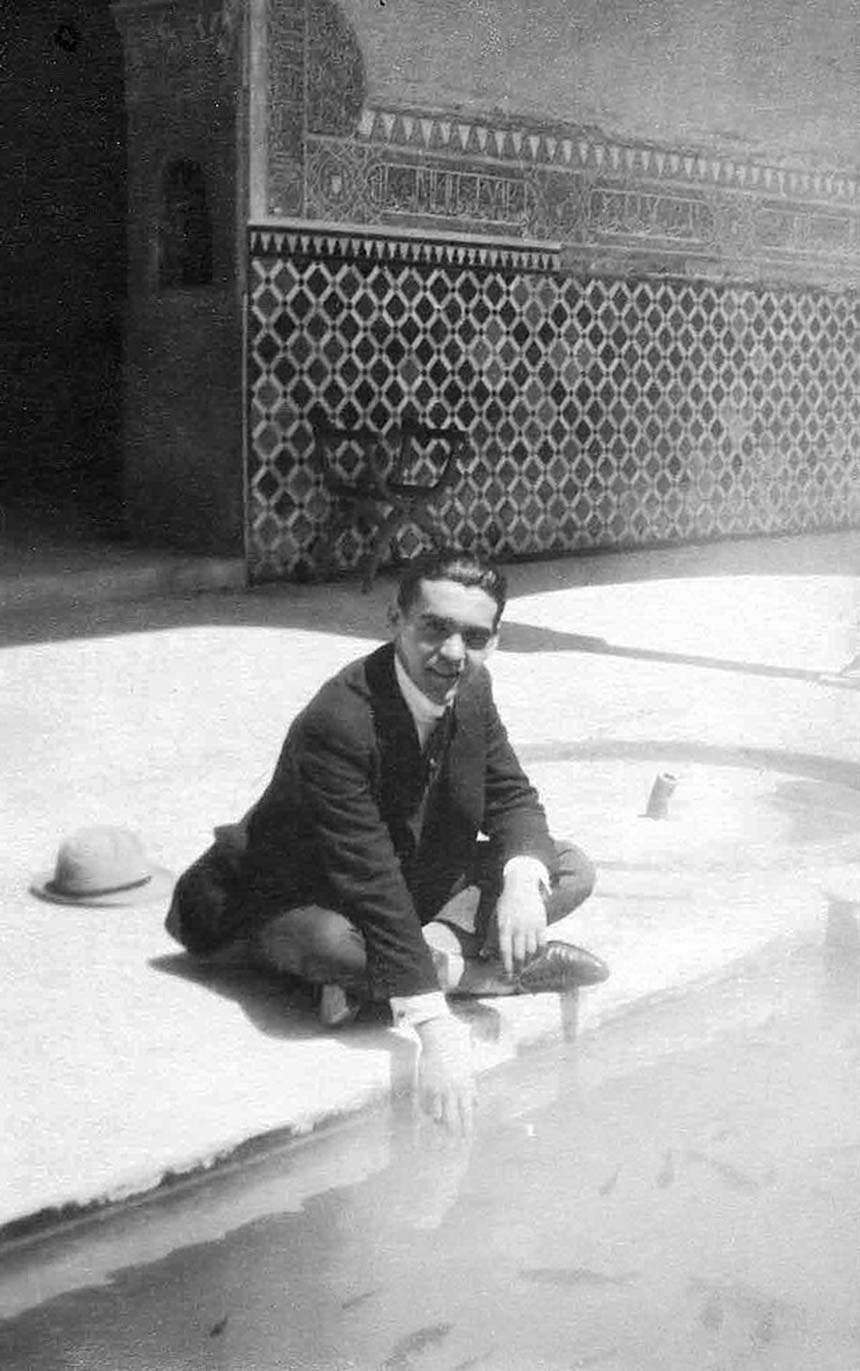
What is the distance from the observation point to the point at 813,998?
10.8ft

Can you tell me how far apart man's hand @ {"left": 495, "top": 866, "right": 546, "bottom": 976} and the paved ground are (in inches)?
4.8

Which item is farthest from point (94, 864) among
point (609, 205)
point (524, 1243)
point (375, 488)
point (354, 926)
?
point (609, 205)

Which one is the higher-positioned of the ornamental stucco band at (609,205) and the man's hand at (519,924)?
the ornamental stucco band at (609,205)

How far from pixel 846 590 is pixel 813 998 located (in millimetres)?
5155

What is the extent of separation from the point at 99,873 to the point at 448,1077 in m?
1.11

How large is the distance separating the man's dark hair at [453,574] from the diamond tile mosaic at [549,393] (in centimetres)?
521

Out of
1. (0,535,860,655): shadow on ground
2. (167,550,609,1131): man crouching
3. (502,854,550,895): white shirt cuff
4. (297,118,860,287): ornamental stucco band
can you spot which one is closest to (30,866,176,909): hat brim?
(167,550,609,1131): man crouching

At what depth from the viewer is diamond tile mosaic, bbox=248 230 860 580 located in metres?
7.88

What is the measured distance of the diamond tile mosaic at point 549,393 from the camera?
25.9 ft

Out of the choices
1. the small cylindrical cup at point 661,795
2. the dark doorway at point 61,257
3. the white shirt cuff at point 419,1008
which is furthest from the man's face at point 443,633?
the dark doorway at point 61,257

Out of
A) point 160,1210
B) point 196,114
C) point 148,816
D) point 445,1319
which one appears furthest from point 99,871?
point 196,114

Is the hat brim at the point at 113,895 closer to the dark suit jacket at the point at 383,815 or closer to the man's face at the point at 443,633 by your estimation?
the dark suit jacket at the point at 383,815

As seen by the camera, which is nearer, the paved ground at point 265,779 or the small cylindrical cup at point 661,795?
the paved ground at point 265,779

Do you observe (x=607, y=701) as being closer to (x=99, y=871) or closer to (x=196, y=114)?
(x=99, y=871)
